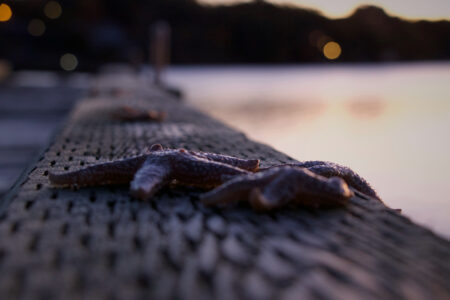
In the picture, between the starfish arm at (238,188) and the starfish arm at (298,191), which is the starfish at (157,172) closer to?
the starfish arm at (238,188)

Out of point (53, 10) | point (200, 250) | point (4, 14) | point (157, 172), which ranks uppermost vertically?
point (53, 10)

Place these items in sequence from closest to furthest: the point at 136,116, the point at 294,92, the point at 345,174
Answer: the point at 345,174 → the point at 136,116 → the point at 294,92

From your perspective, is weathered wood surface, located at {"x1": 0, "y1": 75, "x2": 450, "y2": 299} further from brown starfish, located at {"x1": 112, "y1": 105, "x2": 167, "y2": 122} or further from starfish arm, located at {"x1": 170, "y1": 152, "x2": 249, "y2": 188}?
brown starfish, located at {"x1": 112, "y1": 105, "x2": 167, "y2": 122}

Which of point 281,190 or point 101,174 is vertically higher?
point 281,190

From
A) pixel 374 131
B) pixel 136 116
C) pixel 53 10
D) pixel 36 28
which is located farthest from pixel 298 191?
pixel 53 10

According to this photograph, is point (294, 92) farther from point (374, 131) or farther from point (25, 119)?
point (25, 119)

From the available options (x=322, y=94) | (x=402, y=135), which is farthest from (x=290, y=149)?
(x=322, y=94)
